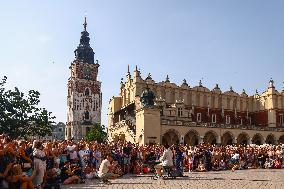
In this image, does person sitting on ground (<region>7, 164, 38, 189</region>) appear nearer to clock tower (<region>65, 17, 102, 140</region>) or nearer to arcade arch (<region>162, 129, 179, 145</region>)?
arcade arch (<region>162, 129, 179, 145</region>)

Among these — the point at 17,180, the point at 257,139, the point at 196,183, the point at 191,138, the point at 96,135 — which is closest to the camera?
the point at 17,180

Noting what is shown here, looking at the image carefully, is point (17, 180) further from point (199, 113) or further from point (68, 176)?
point (199, 113)

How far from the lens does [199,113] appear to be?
194 feet

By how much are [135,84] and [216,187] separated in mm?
42569

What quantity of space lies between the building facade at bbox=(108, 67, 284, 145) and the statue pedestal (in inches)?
14.1

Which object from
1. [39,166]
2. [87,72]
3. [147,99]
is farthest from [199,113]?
[39,166]

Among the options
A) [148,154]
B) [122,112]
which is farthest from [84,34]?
[148,154]

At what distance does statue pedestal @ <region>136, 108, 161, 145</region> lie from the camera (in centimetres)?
3988

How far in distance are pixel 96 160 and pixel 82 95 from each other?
236 ft

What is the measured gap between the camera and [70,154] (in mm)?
16734

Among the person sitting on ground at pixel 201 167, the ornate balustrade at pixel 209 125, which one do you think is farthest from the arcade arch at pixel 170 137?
the person sitting on ground at pixel 201 167

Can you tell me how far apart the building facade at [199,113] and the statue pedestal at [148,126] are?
0.36 m

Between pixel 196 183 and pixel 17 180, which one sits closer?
pixel 17 180

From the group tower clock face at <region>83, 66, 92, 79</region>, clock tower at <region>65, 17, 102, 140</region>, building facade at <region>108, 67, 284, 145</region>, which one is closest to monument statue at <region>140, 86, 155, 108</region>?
building facade at <region>108, 67, 284, 145</region>
